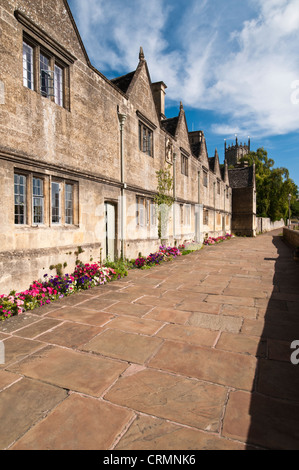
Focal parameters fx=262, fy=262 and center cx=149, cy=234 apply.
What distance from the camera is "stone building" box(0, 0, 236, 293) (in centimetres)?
570

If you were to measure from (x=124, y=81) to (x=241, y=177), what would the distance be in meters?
27.1

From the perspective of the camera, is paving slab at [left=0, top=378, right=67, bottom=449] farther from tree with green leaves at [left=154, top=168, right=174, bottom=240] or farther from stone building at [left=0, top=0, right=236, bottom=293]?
tree with green leaves at [left=154, top=168, right=174, bottom=240]

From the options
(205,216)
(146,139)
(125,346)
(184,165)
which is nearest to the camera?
(125,346)

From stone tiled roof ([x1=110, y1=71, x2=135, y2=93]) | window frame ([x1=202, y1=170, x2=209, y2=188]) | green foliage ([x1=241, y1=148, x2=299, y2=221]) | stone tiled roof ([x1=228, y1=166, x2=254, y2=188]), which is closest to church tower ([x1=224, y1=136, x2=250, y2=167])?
green foliage ([x1=241, y1=148, x2=299, y2=221])

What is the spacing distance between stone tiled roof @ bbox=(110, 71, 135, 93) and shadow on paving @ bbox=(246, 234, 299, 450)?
10042 mm

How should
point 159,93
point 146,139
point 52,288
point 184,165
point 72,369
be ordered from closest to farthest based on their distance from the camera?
point 72,369 < point 52,288 < point 146,139 < point 159,93 < point 184,165

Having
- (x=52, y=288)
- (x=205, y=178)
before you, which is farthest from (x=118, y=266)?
(x=205, y=178)

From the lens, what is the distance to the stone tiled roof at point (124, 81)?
35.6 ft

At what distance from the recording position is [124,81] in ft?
36.7

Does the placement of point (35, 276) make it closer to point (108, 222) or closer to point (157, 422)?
point (108, 222)

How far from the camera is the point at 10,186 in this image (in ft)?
18.6

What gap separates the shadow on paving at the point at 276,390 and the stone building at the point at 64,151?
505 centimetres

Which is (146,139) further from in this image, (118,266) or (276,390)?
(276,390)
